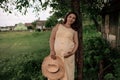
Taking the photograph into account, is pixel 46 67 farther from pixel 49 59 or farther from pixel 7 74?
pixel 7 74

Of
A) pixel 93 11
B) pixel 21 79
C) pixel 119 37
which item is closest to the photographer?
pixel 21 79

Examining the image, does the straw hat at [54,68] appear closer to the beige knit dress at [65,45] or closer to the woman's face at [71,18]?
the beige knit dress at [65,45]

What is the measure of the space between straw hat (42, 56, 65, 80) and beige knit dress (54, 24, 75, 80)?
11 centimetres

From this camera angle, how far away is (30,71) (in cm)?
1541

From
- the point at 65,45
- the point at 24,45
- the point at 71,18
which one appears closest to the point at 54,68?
the point at 65,45

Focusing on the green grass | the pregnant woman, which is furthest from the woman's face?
the green grass

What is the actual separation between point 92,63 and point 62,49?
5500 mm

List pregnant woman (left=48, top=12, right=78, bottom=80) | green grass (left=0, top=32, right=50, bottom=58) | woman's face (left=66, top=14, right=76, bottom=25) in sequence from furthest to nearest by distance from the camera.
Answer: green grass (left=0, top=32, right=50, bottom=58) < pregnant woman (left=48, top=12, right=78, bottom=80) < woman's face (left=66, top=14, right=76, bottom=25)

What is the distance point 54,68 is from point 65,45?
67cm

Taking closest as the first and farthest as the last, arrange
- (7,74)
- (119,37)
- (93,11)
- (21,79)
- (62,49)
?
(62,49) < (21,79) < (7,74) < (119,37) < (93,11)

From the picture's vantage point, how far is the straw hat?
881 cm

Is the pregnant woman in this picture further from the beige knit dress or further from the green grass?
the green grass

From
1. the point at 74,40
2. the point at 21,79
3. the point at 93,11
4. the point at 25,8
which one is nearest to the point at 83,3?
the point at 93,11

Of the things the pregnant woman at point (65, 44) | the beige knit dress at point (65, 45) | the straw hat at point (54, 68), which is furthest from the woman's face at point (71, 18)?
the straw hat at point (54, 68)
